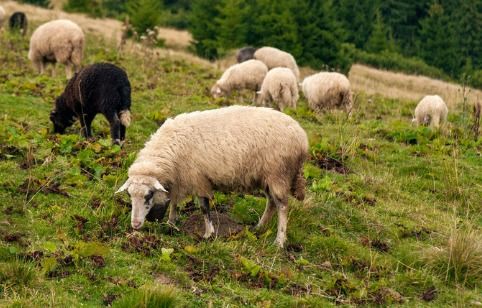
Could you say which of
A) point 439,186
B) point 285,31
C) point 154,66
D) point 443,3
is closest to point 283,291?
point 439,186

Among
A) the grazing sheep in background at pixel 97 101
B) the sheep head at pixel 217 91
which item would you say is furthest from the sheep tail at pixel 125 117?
the sheep head at pixel 217 91

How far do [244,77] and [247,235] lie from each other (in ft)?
35.6

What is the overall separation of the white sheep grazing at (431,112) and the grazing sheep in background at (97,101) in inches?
324

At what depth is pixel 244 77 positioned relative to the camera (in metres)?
17.3

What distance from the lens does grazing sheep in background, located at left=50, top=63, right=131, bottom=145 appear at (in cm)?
970

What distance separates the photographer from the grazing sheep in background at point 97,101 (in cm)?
970

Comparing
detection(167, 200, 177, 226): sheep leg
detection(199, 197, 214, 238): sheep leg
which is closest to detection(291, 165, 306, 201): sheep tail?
detection(199, 197, 214, 238): sheep leg

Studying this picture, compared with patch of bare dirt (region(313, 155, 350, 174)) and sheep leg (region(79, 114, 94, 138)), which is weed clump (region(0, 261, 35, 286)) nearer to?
sheep leg (region(79, 114, 94, 138))

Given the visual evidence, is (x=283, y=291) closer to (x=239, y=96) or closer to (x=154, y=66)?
(x=239, y=96)

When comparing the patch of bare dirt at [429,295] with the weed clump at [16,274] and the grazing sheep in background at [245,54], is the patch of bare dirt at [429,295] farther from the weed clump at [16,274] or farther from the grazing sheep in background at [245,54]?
the grazing sheep in background at [245,54]

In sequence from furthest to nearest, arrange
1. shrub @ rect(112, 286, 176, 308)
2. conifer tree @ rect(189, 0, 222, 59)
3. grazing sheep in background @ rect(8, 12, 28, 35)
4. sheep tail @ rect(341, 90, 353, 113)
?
conifer tree @ rect(189, 0, 222, 59) → grazing sheep in background @ rect(8, 12, 28, 35) → sheep tail @ rect(341, 90, 353, 113) → shrub @ rect(112, 286, 176, 308)

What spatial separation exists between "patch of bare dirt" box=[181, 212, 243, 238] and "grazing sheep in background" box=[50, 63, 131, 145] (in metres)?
2.74

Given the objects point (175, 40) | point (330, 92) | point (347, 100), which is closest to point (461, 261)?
point (347, 100)

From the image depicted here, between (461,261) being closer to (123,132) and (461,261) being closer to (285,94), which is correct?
(123,132)
